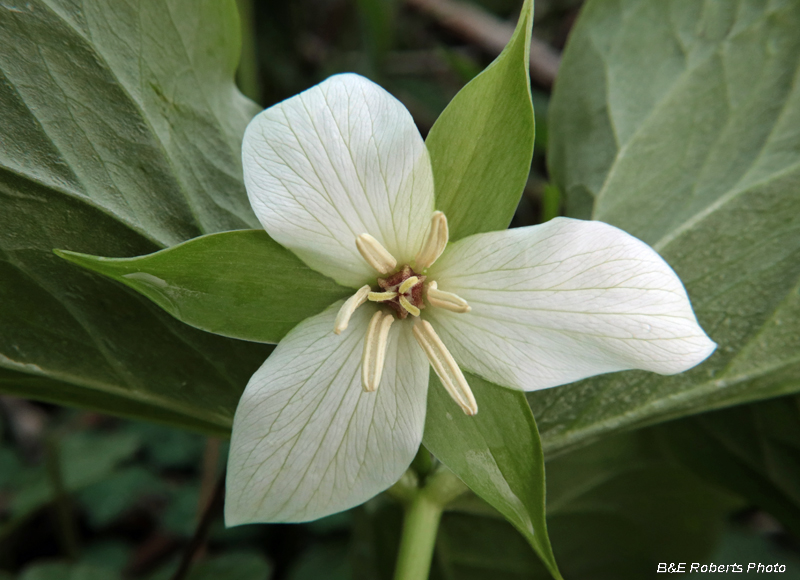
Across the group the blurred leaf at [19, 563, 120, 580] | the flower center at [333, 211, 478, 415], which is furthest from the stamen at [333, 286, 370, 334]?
the blurred leaf at [19, 563, 120, 580]

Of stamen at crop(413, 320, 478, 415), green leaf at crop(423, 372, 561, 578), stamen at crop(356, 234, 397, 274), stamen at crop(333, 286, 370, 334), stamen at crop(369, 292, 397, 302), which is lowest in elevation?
green leaf at crop(423, 372, 561, 578)

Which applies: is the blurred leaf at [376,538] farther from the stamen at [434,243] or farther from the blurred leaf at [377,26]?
the blurred leaf at [377,26]

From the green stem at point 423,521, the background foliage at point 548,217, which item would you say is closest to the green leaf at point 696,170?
the background foliage at point 548,217

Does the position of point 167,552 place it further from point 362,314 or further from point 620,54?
point 620,54

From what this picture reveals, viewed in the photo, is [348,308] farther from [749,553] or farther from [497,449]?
[749,553]

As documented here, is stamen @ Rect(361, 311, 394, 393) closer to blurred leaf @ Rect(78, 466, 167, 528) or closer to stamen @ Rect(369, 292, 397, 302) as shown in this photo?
stamen @ Rect(369, 292, 397, 302)

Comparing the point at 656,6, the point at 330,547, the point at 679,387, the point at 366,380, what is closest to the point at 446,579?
the point at 330,547
